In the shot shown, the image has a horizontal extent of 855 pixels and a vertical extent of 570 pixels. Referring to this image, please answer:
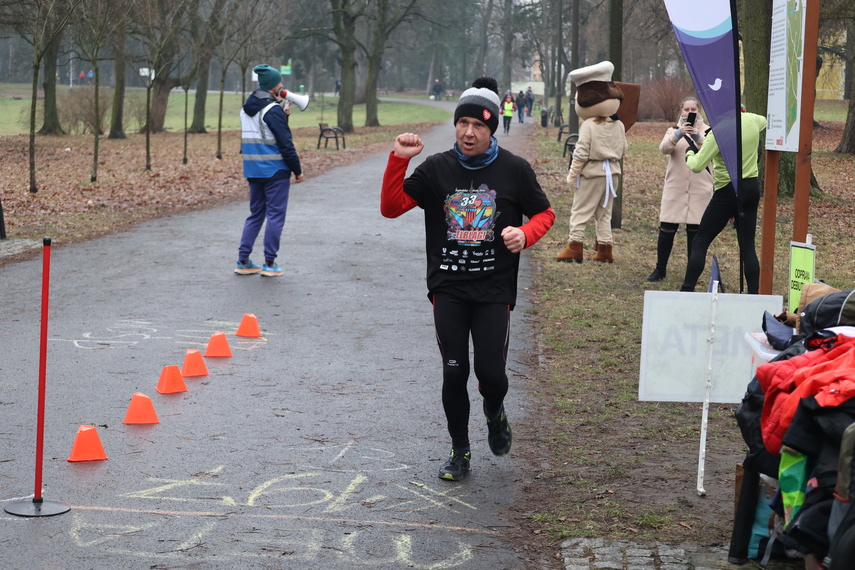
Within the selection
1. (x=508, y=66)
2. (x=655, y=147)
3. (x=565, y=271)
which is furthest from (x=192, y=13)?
(x=508, y=66)

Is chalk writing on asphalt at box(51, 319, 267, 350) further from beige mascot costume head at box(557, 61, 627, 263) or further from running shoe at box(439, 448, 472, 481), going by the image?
beige mascot costume head at box(557, 61, 627, 263)

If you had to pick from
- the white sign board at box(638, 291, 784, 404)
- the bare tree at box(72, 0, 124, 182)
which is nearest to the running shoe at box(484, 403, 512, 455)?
→ the white sign board at box(638, 291, 784, 404)

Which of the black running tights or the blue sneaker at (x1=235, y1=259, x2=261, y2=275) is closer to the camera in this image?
the black running tights

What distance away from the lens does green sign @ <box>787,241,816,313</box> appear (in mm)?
5066

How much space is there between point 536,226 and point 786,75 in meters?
1.60

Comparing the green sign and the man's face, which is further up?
the man's face

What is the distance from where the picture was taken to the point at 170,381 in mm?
7074

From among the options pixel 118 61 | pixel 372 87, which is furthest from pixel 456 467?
pixel 372 87

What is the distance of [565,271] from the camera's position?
12312 millimetres

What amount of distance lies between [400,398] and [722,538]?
275 centimetres

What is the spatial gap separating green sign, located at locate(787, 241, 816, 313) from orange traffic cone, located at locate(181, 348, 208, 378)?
3.97 m

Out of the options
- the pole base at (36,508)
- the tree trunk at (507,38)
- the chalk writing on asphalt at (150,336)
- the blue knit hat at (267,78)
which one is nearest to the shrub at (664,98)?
the tree trunk at (507,38)

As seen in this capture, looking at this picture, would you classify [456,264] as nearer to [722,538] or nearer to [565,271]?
[722,538]

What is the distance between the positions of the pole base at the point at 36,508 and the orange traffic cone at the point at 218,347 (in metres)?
3.17
